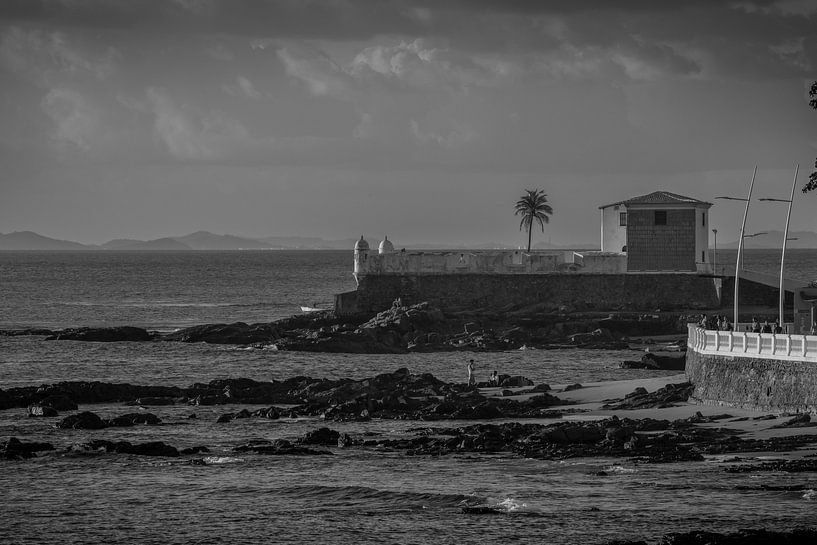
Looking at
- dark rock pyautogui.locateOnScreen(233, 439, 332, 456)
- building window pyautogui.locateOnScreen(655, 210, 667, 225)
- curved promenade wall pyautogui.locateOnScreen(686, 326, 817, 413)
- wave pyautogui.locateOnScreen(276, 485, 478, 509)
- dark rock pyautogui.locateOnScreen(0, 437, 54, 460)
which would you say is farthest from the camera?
building window pyautogui.locateOnScreen(655, 210, 667, 225)

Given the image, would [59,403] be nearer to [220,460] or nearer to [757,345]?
[220,460]

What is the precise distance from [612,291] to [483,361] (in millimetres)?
16572

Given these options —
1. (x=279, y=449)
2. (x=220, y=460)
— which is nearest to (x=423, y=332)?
(x=279, y=449)

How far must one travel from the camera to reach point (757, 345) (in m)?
42.2

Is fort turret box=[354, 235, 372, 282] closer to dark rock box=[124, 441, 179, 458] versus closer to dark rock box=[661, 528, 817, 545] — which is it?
dark rock box=[124, 441, 179, 458]

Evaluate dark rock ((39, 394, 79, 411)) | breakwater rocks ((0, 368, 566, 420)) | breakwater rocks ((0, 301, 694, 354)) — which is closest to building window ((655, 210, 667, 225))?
breakwater rocks ((0, 301, 694, 354))

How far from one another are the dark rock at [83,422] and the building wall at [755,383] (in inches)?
732

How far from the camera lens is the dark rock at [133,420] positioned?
46.1 m

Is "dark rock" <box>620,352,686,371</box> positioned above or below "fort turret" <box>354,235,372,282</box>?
below

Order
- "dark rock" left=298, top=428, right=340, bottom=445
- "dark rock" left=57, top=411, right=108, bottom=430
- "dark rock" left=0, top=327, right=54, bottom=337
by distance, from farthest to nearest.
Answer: "dark rock" left=0, top=327, right=54, bottom=337 < "dark rock" left=57, top=411, right=108, bottom=430 < "dark rock" left=298, top=428, right=340, bottom=445

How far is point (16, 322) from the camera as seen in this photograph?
102 meters

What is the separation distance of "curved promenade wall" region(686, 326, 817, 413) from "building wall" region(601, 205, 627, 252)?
37.0 m

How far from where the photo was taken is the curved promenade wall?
39.6 m

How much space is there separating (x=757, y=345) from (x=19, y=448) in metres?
21.0
